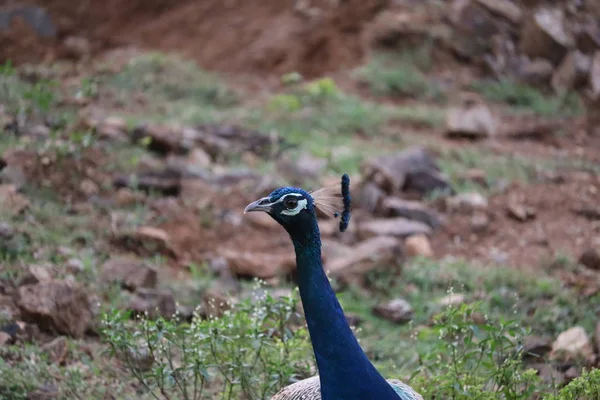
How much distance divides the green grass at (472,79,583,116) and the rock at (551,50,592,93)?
10.4 inches

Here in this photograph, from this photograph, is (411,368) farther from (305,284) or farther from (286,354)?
(305,284)

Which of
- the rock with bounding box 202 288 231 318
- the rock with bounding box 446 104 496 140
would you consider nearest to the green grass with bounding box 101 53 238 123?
the rock with bounding box 446 104 496 140

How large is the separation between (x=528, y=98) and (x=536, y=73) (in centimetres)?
70

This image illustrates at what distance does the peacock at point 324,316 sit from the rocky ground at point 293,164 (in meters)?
1.08

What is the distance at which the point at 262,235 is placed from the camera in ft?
20.7

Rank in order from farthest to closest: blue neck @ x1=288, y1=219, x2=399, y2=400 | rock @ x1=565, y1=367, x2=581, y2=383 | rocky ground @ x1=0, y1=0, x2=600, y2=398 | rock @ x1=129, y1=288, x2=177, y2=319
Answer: rocky ground @ x1=0, y1=0, x2=600, y2=398, rock @ x1=129, y1=288, x2=177, y2=319, rock @ x1=565, y1=367, x2=581, y2=383, blue neck @ x1=288, y1=219, x2=399, y2=400

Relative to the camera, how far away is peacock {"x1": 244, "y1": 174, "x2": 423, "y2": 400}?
2604mm

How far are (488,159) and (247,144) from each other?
7.78 ft

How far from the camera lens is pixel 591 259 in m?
5.66

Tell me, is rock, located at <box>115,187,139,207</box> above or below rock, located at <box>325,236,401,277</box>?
above

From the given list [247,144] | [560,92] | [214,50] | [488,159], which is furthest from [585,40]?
[247,144]

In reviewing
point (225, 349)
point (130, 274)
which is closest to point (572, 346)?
point (225, 349)

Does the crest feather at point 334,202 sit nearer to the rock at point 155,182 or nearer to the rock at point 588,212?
the rock at point 155,182

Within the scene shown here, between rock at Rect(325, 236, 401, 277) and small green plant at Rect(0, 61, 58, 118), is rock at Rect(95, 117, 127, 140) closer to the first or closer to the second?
small green plant at Rect(0, 61, 58, 118)
